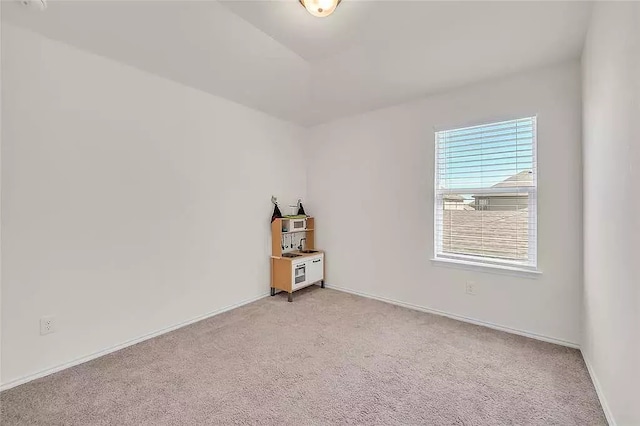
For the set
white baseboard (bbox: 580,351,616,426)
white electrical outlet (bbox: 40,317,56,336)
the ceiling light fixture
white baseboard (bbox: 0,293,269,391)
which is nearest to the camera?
white baseboard (bbox: 580,351,616,426)

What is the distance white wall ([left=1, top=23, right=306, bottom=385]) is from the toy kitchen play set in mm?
401

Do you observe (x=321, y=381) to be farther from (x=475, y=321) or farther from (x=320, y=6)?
(x=320, y=6)

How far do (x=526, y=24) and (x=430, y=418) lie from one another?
2.69 metres

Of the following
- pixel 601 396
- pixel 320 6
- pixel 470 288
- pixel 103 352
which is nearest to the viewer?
pixel 601 396

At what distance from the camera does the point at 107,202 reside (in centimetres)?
233

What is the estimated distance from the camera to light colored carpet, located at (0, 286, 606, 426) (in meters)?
1.62

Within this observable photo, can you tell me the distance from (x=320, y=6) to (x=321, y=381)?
8.12 ft

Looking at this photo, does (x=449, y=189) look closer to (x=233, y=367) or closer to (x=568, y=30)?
(x=568, y=30)

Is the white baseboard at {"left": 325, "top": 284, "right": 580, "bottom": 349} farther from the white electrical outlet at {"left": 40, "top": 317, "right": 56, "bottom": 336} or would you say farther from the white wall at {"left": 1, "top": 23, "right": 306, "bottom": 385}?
the white electrical outlet at {"left": 40, "top": 317, "right": 56, "bottom": 336}

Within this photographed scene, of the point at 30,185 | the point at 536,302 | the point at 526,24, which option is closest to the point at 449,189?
the point at 536,302

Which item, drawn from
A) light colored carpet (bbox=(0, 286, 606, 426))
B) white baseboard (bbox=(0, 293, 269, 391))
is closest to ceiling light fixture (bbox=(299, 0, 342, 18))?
light colored carpet (bbox=(0, 286, 606, 426))

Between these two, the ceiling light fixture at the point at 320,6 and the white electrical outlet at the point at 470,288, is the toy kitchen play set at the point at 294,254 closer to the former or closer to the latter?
the white electrical outlet at the point at 470,288

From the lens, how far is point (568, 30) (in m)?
2.05

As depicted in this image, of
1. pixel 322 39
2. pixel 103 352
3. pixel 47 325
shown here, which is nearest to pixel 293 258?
pixel 103 352
